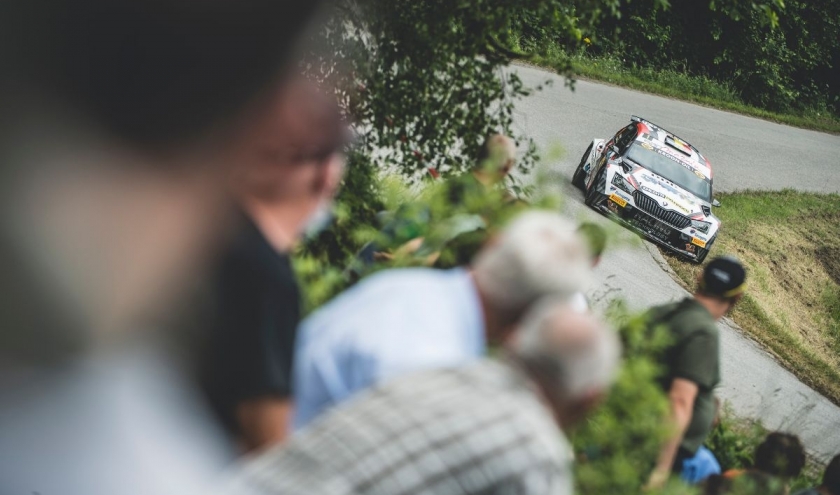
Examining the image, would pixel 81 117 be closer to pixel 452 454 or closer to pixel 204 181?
pixel 204 181

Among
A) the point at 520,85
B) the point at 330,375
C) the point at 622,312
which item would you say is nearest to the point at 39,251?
the point at 330,375

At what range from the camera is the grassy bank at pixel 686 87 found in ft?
89.2

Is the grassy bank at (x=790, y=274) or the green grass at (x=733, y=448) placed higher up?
the green grass at (x=733, y=448)

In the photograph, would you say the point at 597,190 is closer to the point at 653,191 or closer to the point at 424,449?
the point at 653,191

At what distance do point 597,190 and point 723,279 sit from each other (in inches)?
408

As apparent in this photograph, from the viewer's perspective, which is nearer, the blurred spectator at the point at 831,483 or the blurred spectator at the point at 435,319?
the blurred spectator at the point at 435,319

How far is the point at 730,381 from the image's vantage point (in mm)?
11273

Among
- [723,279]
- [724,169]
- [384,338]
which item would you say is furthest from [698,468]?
[724,169]

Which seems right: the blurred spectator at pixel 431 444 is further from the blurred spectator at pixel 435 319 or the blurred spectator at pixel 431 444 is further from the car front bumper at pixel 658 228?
the car front bumper at pixel 658 228

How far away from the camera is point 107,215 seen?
1.48 metres

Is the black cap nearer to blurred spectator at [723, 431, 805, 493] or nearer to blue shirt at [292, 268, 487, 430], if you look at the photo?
blurred spectator at [723, 431, 805, 493]

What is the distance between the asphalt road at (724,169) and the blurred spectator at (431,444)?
5.88 ft

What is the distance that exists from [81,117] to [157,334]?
16.8 inches

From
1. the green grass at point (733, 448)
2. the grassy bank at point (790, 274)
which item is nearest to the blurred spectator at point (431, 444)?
the green grass at point (733, 448)
